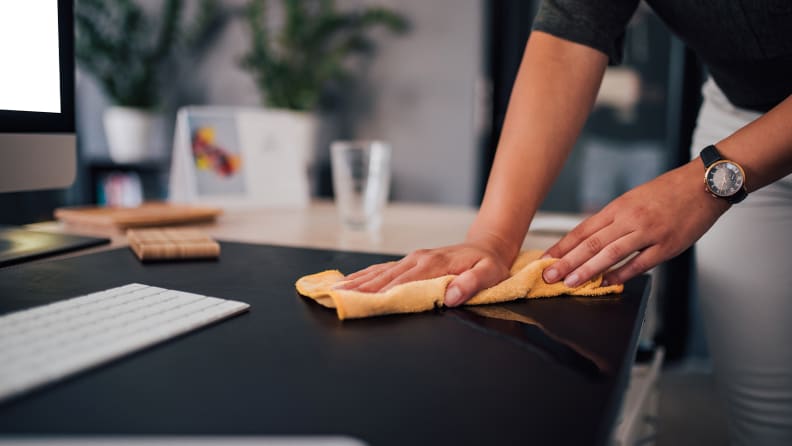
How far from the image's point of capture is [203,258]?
771 millimetres

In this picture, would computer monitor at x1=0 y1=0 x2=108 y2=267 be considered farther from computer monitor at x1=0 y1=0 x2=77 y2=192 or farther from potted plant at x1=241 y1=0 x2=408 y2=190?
potted plant at x1=241 y1=0 x2=408 y2=190

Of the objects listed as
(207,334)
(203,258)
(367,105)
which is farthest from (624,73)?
(207,334)

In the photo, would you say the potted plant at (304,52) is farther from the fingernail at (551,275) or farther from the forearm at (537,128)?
the fingernail at (551,275)

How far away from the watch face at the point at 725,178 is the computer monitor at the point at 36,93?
851 mm

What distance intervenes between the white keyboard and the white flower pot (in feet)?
8.29

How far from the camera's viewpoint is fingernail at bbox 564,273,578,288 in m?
0.60

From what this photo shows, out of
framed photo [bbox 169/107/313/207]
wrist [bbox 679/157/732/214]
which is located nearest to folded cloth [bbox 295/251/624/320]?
wrist [bbox 679/157/732/214]

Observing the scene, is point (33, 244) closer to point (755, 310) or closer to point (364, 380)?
point (364, 380)

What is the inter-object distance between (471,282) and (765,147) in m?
0.38

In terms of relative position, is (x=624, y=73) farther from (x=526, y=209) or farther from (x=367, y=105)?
(x=526, y=209)

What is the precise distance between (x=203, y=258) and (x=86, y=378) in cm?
41

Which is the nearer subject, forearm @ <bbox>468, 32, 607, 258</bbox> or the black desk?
the black desk

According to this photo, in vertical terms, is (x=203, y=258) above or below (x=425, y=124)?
below

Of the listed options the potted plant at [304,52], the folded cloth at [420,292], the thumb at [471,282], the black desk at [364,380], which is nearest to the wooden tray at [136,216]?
the black desk at [364,380]
